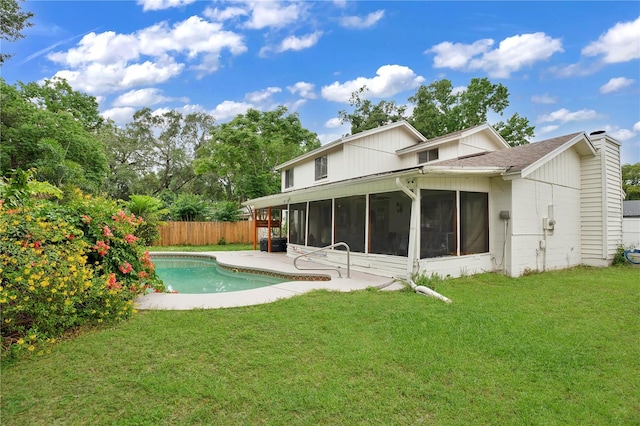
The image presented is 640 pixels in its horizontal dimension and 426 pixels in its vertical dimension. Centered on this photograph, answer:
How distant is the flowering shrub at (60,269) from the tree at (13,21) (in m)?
15.3

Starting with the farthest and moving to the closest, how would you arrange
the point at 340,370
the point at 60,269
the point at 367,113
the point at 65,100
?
1. the point at 367,113
2. the point at 65,100
3. the point at 60,269
4. the point at 340,370

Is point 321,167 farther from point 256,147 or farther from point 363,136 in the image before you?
point 256,147

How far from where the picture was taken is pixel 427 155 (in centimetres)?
1441

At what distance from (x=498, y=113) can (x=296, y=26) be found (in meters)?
19.6

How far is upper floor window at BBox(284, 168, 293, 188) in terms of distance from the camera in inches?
725

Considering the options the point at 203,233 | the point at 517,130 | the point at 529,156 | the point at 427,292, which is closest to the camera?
the point at 427,292

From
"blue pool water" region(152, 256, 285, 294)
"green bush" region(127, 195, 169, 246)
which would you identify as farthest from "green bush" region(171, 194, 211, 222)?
"blue pool water" region(152, 256, 285, 294)

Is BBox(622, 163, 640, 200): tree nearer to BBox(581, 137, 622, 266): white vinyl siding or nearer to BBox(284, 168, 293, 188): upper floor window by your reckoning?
BBox(581, 137, 622, 266): white vinyl siding

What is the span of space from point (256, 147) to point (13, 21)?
12.6 metres

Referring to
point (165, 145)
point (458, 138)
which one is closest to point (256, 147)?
point (458, 138)

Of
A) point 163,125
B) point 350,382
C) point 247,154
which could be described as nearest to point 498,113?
point 247,154

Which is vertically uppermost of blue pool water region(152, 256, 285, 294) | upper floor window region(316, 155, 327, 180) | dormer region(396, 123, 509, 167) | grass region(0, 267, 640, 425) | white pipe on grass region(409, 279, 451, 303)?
dormer region(396, 123, 509, 167)

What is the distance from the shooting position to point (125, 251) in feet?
18.0

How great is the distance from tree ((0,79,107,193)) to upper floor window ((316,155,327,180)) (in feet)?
40.5
